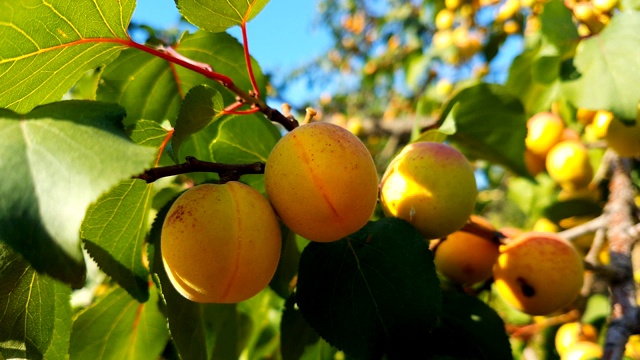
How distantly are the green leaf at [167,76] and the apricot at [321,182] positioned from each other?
0.38 m

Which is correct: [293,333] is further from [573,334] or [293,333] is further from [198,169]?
[573,334]

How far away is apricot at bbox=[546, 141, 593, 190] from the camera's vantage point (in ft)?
4.91

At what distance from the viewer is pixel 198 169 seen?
27.8 inches

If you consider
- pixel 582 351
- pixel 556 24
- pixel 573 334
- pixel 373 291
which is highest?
pixel 556 24

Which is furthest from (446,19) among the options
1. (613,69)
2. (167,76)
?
(167,76)

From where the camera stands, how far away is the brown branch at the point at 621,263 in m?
0.90

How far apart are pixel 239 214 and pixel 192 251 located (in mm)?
67

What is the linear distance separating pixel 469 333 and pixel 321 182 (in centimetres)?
41

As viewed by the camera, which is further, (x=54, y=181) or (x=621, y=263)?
(x=621, y=263)

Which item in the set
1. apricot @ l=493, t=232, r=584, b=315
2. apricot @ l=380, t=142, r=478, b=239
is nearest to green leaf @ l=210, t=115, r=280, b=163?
apricot @ l=380, t=142, r=478, b=239

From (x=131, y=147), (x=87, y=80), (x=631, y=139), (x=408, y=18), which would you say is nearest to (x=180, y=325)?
(x=131, y=147)

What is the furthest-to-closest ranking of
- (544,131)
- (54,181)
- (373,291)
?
(544,131) → (373,291) → (54,181)

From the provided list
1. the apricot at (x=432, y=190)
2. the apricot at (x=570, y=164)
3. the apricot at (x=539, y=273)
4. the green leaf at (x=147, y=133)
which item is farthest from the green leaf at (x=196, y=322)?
the apricot at (x=570, y=164)

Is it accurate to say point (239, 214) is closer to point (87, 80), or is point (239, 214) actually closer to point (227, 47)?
point (227, 47)
